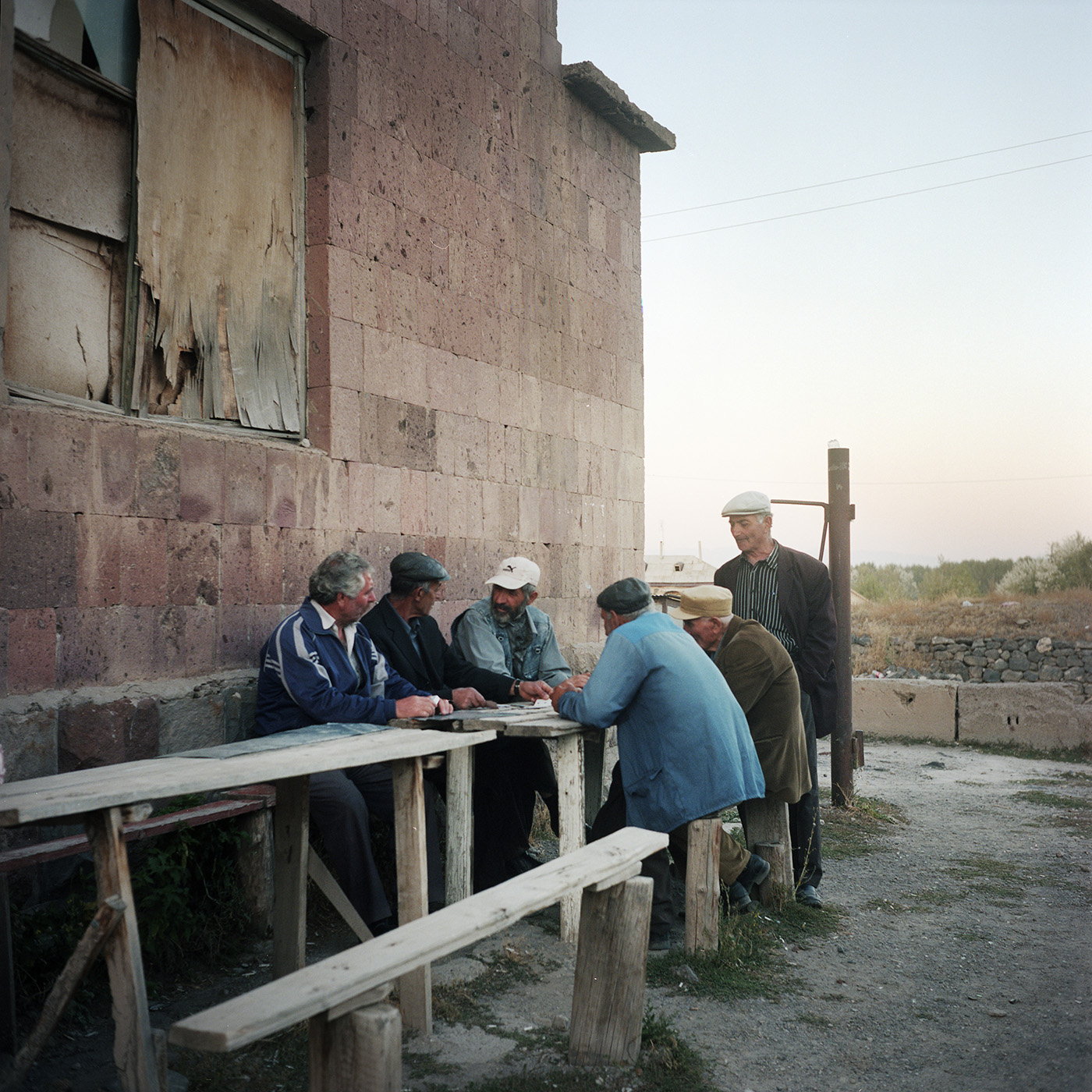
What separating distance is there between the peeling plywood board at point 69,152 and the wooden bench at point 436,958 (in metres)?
3.18

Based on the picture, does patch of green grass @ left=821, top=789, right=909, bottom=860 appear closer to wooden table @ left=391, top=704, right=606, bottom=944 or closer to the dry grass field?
wooden table @ left=391, top=704, right=606, bottom=944

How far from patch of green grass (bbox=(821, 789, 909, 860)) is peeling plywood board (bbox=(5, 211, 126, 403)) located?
15.0 feet

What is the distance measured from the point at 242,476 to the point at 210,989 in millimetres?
2195

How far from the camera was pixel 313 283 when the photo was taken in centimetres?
524

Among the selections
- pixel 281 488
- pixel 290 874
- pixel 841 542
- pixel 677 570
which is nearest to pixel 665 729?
pixel 290 874

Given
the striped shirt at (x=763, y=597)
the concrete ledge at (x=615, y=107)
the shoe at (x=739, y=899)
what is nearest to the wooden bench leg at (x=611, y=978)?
the shoe at (x=739, y=899)

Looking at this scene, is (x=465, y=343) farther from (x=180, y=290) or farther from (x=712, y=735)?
(x=712, y=735)

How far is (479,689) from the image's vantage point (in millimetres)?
5172

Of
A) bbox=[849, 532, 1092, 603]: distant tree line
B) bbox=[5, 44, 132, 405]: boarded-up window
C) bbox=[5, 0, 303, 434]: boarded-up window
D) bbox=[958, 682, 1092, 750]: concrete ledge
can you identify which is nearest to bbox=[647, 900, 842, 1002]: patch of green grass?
bbox=[5, 0, 303, 434]: boarded-up window

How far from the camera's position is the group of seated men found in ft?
13.1

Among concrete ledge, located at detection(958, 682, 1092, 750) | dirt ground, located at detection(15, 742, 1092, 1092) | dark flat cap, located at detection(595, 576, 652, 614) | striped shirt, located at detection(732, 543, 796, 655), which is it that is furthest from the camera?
concrete ledge, located at detection(958, 682, 1092, 750)

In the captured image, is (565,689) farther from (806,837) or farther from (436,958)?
(436,958)

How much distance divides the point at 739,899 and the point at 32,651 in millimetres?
3066

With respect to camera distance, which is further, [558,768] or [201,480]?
[201,480]
